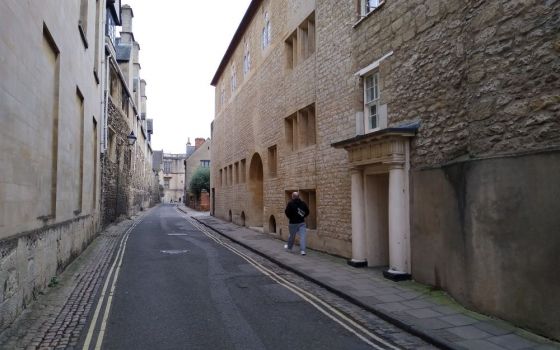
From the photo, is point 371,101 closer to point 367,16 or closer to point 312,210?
point 367,16

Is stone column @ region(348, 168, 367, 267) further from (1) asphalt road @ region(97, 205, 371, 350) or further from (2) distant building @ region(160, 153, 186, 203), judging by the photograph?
(2) distant building @ region(160, 153, 186, 203)

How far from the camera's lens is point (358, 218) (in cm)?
1002

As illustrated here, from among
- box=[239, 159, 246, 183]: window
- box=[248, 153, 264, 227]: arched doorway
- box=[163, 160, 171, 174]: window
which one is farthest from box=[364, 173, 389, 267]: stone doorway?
box=[163, 160, 171, 174]: window

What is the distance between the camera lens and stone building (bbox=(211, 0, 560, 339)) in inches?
215

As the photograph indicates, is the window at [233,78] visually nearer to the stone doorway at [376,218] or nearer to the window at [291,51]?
the window at [291,51]

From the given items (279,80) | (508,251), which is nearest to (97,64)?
(279,80)

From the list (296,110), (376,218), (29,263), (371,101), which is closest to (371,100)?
(371,101)

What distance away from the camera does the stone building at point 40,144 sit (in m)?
5.63

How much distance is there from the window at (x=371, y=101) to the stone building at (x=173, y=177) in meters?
98.0

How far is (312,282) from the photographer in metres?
8.92

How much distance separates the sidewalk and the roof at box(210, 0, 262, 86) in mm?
14270

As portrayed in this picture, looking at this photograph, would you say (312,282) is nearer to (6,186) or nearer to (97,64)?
(6,186)

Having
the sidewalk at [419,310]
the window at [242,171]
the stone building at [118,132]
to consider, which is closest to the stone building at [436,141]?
the sidewalk at [419,310]

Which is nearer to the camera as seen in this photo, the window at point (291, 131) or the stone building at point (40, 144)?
the stone building at point (40, 144)
